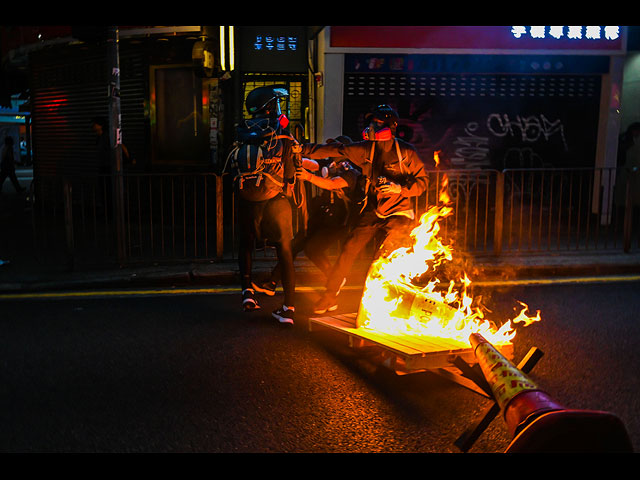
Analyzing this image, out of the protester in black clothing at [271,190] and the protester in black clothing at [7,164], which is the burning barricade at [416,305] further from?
the protester in black clothing at [7,164]

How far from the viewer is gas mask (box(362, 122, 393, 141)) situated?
6117mm

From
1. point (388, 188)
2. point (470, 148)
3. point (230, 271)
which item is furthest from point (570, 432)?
point (470, 148)

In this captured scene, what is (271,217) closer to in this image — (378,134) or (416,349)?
(378,134)

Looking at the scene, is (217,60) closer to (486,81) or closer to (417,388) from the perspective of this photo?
(486,81)

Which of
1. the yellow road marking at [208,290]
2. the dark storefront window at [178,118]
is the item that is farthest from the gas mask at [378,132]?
the dark storefront window at [178,118]

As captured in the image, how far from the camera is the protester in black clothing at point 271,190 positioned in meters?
6.10

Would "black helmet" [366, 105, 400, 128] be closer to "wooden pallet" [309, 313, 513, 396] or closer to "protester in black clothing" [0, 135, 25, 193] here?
"wooden pallet" [309, 313, 513, 396]

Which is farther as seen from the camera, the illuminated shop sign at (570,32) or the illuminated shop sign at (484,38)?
the illuminated shop sign at (570,32)

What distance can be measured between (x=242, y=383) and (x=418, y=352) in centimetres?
122

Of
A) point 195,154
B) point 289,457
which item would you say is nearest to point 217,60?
point 195,154

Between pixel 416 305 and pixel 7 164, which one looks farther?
pixel 7 164

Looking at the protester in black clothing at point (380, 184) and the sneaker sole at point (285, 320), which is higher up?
the protester in black clothing at point (380, 184)

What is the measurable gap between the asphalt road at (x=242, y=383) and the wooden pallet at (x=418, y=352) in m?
0.13

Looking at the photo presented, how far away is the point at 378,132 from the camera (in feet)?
20.1
